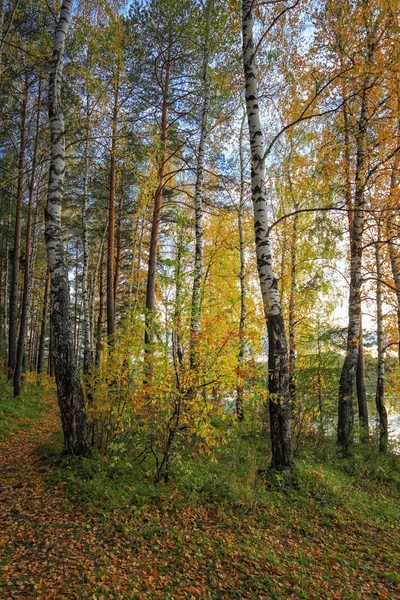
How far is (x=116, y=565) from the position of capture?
10.5 ft

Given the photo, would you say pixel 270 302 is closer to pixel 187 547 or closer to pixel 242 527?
pixel 242 527

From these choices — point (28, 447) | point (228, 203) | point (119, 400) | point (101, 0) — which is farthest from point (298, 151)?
point (28, 447)

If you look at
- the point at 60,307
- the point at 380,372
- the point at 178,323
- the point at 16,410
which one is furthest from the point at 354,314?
the point at 16,410

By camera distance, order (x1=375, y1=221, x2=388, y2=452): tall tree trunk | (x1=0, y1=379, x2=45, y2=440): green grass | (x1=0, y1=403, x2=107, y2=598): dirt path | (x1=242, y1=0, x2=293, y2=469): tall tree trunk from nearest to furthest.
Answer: (x1=0, y1=403, x2=107, y2=598): dirt path, (x1=242, y1=0, x2=293, y2=469): tall tree trunk, (x1=0, y1=379, x2=45, y2=440): green grass, (x1=375, y1=221, x2=388, y2=452): tall tree trunk

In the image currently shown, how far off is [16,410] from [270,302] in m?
8.01

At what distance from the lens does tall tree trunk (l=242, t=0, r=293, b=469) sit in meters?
5.39

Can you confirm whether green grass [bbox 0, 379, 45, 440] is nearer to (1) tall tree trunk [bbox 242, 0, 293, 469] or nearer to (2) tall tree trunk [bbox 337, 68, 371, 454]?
(1) tall tree trunk [bbox 242, 0, 293, 469]

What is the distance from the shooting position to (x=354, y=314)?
26.1ft

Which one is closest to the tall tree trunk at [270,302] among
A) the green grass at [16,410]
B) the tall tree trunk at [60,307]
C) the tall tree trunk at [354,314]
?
the tall tree trunk at [354,314]

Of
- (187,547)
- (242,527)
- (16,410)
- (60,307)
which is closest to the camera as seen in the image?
(187,547)

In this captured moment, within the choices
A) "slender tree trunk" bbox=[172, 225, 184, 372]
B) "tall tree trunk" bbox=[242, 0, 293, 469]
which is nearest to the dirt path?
"slender tree trunk" bbox=[172, 225, 184, 372]

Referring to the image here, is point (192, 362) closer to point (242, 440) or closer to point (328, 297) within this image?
point (242, 440)

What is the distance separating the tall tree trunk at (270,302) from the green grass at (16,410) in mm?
5843

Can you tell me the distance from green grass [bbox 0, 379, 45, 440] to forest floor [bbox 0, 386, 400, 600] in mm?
2961
